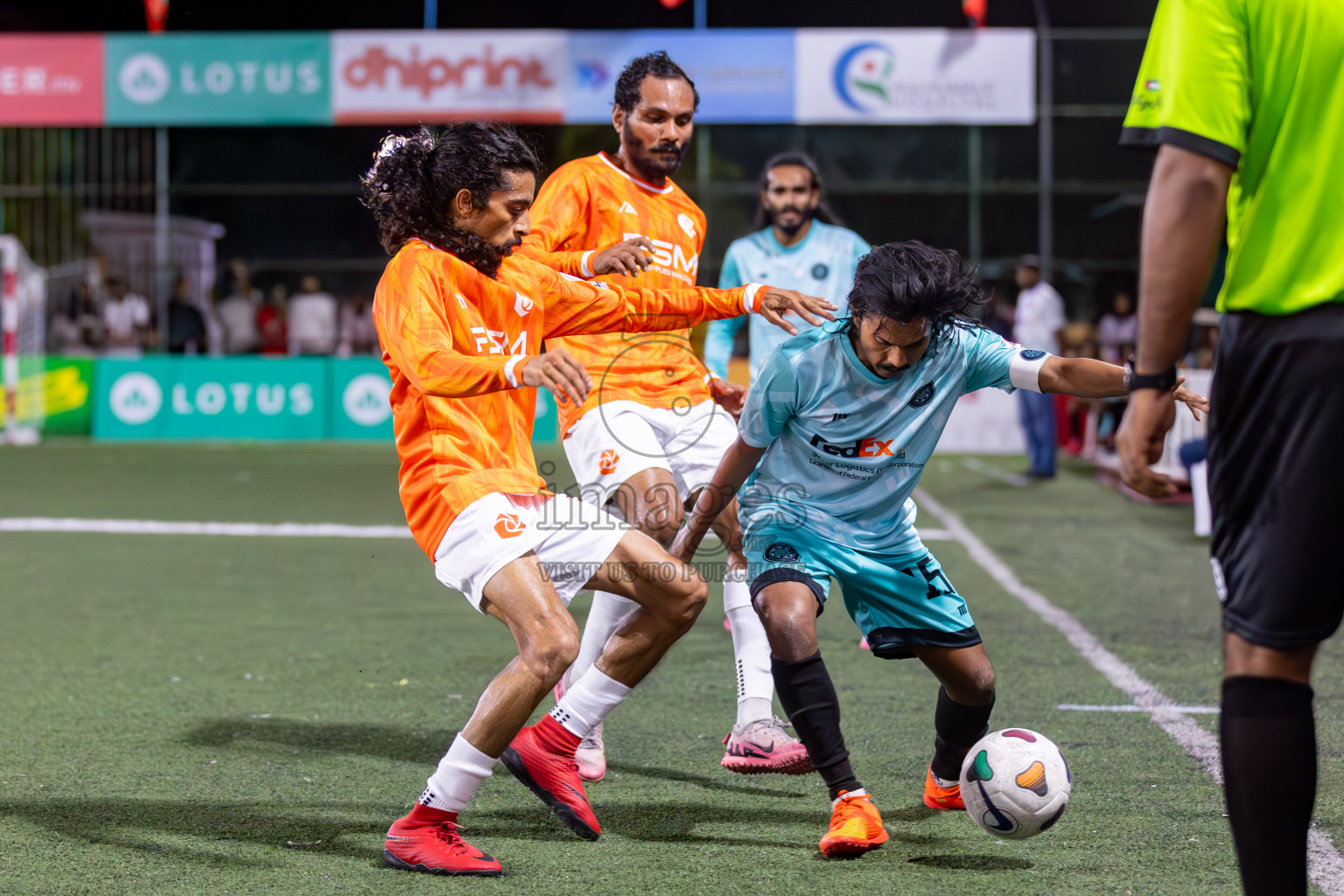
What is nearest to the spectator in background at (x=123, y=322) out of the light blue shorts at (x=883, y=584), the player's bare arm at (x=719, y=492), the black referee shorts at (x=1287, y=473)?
the player's bare arm at (x=719, y=492)

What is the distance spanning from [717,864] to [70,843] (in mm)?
1641

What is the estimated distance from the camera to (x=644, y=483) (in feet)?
15.4

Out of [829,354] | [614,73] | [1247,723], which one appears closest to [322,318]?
[614,73]

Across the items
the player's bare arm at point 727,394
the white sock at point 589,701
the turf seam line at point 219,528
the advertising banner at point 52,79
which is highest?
the advertising banner at point 52,79

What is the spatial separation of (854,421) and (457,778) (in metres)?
1.38

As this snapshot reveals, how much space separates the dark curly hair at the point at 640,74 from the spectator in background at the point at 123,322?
16.6 m

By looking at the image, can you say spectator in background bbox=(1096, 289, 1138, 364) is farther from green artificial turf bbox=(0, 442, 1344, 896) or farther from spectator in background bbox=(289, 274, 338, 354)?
spectator in background bbox=(289, 274, 338, 354)

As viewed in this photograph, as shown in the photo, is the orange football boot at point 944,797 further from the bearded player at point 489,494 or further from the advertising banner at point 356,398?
the advertising banner at point 356,398

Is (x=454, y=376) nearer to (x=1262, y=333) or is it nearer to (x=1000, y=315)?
(x=1262, y=333)

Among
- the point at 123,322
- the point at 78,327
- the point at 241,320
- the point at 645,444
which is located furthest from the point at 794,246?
the point at 78,327

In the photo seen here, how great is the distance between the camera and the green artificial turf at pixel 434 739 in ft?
11.1

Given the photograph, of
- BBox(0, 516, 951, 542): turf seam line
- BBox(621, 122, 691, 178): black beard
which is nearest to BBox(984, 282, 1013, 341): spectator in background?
BBox(0, 516, 951, 542): turf seam line

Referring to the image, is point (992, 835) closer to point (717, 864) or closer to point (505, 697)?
point (717, 864)

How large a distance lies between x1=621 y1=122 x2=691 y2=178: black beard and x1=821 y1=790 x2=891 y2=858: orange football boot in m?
2.50
